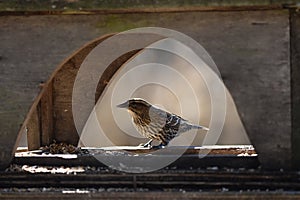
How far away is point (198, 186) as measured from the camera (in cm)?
314

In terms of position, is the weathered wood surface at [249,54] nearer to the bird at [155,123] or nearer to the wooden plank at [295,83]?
the wooden plank at [295,83]

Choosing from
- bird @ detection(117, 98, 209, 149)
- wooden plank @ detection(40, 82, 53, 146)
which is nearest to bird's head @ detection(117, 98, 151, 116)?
bird @ detection(117, 98, 209, 149)

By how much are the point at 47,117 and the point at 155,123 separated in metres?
0.56

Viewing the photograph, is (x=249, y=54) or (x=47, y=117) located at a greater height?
(x=249, y=54)

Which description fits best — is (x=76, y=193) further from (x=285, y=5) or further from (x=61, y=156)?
(x=285, y=5)

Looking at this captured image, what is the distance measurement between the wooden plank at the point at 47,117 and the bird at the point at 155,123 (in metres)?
0.39

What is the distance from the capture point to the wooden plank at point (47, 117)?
4.19 m

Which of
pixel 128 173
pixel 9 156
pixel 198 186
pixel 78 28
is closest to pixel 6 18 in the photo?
pixel 78 28

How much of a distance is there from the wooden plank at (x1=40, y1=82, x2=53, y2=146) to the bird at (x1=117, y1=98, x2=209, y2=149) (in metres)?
0.39

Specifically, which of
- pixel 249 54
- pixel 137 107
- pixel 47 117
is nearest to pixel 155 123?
pixel 137 107

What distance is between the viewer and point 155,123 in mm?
4480

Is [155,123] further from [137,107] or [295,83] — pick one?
A: [295,83]

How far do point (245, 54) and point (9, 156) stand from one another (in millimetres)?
901

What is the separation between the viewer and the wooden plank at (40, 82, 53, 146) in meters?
4.19
